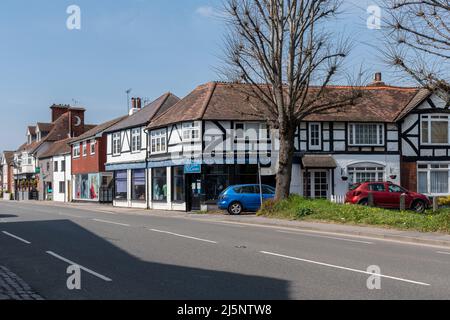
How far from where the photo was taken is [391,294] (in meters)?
8.07

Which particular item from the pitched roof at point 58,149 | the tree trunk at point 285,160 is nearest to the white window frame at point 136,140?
the tree trunk at point 285,160

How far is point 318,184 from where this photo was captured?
3356cm

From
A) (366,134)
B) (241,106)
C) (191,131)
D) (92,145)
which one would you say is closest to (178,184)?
(191,131)

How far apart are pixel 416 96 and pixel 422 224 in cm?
2012

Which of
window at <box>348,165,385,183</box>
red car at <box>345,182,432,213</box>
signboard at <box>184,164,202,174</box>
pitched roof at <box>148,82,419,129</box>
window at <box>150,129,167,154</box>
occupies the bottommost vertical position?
red car at <box>345,182,432,213</box>

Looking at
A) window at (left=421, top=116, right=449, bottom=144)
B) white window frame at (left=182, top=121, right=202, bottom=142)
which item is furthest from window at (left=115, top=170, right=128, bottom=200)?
window at (left=421, top=116, right=449, bottom=144)

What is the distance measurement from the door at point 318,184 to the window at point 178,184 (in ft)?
24.2

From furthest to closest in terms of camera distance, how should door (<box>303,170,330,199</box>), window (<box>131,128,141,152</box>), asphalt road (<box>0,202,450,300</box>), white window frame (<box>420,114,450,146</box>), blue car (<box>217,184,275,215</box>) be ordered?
window (<box>131,128,141,152</box>), white window frame (<box>420,114,450,146</box>), door (<box>303,170,330,199</box>), blue car (<box>217,184,275,215</box>), asphalt road (<box>0,202,450,300</box>)

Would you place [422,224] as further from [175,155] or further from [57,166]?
[57,166]

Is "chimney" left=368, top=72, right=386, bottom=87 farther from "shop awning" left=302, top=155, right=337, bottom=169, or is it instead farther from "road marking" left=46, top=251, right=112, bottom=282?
"road marking" left=46, top=251, right=112, bottom=282

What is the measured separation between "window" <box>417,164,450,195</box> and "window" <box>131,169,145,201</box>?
18196 millimetres

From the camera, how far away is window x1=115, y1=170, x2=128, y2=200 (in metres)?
41.1

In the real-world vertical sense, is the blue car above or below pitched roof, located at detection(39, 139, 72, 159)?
below

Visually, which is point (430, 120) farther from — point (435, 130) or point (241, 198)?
point (241, 198)
